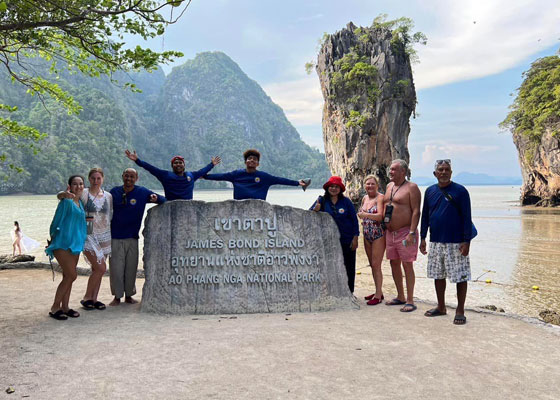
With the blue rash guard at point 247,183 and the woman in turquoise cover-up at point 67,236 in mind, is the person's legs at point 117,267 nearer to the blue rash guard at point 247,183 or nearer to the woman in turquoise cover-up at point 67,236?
the woman in turquoise cover-up at point 67,236

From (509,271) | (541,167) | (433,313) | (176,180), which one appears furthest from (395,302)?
(541,167)

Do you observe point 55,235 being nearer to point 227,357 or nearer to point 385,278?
point 227,357

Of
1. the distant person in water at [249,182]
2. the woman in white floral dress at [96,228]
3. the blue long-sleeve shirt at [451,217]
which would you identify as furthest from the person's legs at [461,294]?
the woman in white floral dress at [96,228]

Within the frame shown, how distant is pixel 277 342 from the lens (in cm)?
401

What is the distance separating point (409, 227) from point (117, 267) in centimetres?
389

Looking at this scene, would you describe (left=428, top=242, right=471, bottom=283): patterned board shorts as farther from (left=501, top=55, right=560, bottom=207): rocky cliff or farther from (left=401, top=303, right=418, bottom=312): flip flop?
(left=501, top=55, right=560, bottom=207): rocky cliff

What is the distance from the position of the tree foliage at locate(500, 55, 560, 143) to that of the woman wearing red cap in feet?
103

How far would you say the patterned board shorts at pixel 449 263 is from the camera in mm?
4609

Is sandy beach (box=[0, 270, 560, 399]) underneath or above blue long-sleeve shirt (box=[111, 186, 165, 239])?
underneath

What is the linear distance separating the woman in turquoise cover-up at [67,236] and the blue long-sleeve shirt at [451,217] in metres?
4.05

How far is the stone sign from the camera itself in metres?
5.17

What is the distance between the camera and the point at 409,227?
16.9ft

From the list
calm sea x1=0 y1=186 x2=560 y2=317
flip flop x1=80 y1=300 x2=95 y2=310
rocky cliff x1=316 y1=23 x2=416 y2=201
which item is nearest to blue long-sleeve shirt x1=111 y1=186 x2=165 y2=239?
flip flop x1=80 y1=300 x2=95 y2=310

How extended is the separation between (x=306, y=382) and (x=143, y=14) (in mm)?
4866
